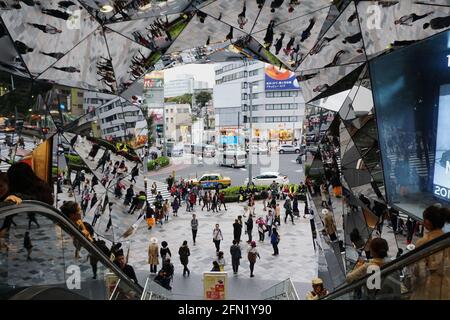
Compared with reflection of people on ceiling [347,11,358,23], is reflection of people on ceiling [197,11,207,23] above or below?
above

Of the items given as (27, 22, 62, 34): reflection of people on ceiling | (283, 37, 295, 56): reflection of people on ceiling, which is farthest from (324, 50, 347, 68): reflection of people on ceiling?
(27, 22, 62, 34): reflection of people on ceiling

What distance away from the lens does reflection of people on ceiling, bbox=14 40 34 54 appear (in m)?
8.18

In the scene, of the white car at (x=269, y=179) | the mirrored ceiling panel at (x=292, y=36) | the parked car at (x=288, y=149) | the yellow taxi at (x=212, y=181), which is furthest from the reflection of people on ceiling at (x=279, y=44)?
the parked car at (x=288, y=149)

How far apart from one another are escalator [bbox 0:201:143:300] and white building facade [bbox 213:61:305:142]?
40.3m

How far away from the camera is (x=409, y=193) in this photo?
23.5 ft

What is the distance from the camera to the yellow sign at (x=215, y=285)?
27.6ft

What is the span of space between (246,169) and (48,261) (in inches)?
1104

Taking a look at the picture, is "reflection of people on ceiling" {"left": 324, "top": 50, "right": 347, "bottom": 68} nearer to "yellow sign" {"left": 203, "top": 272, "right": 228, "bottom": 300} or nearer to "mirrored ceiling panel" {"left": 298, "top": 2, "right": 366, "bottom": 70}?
"mirrored ceiling panel" {"left": 298, "top": 2, "right": 366, "bottom": 70}

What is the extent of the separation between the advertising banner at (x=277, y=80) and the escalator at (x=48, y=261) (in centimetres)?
4155

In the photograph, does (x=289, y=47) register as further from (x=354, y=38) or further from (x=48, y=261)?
(x=48, y=261)

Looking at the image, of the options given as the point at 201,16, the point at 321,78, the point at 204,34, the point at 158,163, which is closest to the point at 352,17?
the point at 321,78

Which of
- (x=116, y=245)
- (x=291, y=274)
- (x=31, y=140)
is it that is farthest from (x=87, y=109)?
(x=291, y=274)

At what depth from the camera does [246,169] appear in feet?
103

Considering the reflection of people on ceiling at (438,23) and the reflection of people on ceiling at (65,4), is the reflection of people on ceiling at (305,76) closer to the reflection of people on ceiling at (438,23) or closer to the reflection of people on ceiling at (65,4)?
the reflection of people on ceiling at (438,23)
